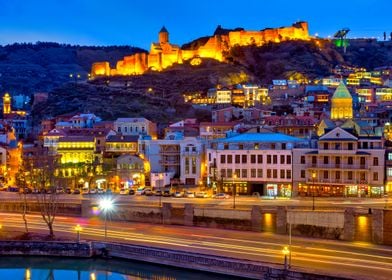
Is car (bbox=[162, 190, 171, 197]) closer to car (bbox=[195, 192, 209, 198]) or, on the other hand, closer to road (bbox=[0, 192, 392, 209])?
road (bbox=[0, 192, 392, 209])

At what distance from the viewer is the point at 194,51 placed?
512 feet

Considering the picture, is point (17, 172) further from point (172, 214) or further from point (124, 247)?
point (124, 247)

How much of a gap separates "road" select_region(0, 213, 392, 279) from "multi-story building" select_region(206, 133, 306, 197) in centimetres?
1421

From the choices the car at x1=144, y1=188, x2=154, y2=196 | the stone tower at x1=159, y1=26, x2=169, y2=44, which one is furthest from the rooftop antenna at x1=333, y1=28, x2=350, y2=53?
the car at x1=144, y1=188, x2=154, y2=196

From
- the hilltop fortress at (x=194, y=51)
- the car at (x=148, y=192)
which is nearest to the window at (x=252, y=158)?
the car at (x=148, y=192)

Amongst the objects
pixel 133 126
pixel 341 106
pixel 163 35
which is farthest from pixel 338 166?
pixel 163 35

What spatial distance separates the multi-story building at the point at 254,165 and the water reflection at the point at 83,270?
67.0 ft

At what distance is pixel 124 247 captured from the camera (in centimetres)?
4094

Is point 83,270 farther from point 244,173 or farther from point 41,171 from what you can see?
point 41,171

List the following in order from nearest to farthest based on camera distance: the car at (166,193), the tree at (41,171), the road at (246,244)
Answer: the road at (246,244), the tree at (41,171), the car at (166,193)

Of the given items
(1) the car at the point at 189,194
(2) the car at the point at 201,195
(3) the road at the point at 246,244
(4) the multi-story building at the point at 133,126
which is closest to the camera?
(3) the road at the point at 246,244

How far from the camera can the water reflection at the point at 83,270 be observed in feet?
126

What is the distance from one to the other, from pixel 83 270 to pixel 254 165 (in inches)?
957

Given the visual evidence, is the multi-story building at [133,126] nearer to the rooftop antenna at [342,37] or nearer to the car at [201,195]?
the car at [201,195]
